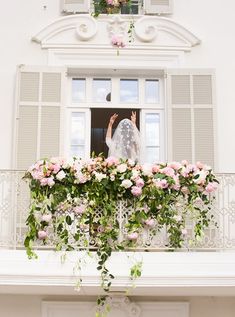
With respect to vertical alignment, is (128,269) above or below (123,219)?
below

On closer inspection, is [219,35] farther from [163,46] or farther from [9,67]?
[9,67]

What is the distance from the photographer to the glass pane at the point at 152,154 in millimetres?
9750

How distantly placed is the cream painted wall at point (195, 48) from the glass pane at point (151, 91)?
53 cm

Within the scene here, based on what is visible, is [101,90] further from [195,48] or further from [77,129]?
[195,48]

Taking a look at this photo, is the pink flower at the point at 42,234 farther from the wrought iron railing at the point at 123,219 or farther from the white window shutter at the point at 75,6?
the white window shutter at the point at 75,6

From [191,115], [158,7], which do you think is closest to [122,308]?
[191,115]

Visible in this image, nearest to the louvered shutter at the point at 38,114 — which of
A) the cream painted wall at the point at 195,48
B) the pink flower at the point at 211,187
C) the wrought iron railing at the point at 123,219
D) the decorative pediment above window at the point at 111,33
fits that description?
the cream painted wall at the point at 195,48

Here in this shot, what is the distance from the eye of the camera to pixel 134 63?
9.88 meters

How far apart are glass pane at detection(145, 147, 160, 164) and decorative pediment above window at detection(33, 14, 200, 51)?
4.73 feet

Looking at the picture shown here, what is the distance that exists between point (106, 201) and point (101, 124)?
108 inches

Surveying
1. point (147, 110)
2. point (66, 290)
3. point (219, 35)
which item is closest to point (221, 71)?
point (219, 35)

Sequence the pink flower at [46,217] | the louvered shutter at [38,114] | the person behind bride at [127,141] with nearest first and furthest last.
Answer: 1. the pink flower at [46,217]
2. the person behind bride at [127,141]
3. the louvered shutter at [38,114]

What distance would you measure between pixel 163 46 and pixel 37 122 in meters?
2.11

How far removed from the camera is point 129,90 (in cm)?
1002
